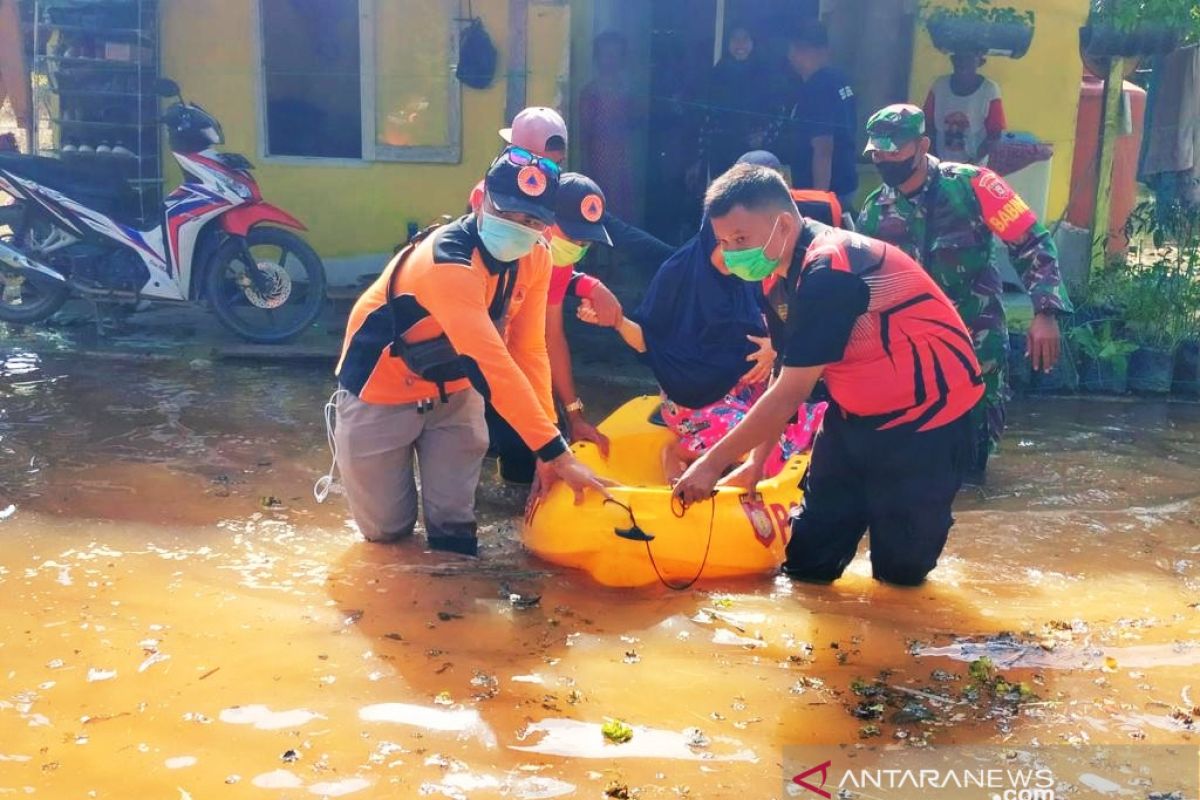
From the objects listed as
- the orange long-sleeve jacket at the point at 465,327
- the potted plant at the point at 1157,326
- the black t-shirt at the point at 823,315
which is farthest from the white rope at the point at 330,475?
the potted plant at the point at 1157,326

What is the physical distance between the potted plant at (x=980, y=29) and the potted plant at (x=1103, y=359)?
1.92 m

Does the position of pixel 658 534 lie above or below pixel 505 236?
below

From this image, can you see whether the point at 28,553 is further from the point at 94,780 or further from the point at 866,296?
the point at 866,296

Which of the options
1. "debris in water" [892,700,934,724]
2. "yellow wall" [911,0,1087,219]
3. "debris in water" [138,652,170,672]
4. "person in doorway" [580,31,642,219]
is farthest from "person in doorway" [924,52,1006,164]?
"debris in water" [138,652,170,672]

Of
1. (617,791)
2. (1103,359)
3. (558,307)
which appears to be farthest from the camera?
(1103,359)

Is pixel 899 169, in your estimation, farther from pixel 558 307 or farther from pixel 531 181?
pixel 531 181

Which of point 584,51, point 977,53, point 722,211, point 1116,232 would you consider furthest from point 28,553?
point 1116,232

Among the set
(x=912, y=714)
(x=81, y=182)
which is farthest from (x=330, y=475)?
(x=81, y=182)

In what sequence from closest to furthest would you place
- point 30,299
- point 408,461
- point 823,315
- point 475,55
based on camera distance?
point 823,315, point 408,461, point 30,299, point 475,55

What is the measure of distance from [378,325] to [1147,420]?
5056 mm

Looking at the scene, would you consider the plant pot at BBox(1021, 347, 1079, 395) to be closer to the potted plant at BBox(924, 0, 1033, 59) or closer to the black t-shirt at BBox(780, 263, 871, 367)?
the potted plant at BBox(924, 0, 1033, 59)

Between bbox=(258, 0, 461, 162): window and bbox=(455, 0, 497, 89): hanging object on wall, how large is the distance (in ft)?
0.61

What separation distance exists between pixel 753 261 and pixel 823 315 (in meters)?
0.30

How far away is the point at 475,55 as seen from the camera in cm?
845
